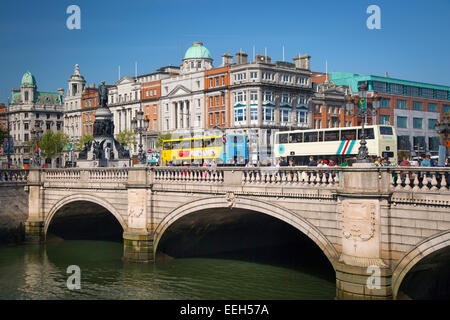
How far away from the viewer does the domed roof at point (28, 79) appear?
122062 mm

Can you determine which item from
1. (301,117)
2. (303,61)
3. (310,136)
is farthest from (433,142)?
(310,136)

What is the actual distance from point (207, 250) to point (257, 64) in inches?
1763

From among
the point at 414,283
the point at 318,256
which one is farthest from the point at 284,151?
the point at 414,283

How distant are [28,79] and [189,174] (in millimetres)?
106326

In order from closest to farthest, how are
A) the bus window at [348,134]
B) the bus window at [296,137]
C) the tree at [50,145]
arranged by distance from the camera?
the bus window at [348,134] < the bus window at [296,137] < the tree at [50,145]

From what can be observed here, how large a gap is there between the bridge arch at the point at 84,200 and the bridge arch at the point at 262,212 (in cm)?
355

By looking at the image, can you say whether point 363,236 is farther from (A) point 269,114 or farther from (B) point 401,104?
(B) point 401,104

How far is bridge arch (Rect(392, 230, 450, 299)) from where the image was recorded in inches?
671

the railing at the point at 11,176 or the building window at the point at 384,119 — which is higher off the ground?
the building window at the point at 384,119

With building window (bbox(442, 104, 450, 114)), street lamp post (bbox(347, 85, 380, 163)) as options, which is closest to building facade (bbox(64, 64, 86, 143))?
building window (bbox(442, 104, 450, 114))

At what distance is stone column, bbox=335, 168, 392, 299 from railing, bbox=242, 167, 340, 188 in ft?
3.35

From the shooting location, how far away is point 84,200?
110ft

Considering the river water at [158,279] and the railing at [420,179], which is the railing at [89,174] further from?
the railing at [420,179]

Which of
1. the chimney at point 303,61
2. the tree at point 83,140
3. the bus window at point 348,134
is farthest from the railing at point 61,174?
the tree at point 83,140
